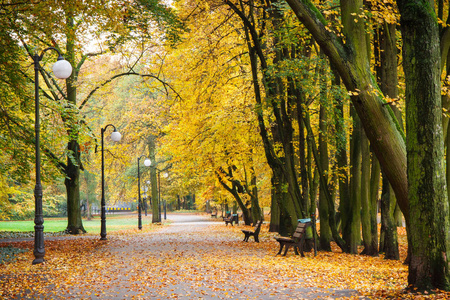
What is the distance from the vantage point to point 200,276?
9.15 meters

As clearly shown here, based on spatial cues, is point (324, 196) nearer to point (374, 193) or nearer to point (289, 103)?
point (374, 193)

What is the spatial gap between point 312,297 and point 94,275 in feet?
16.6

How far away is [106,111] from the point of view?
26.5 metres

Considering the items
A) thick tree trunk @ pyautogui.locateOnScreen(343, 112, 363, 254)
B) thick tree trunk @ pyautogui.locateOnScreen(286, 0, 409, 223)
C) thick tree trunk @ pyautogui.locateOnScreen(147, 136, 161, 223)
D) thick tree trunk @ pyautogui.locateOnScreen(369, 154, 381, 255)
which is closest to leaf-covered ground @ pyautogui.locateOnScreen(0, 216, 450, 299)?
thick tree trunk @ pyautogui.locateOnScreen(343, 112, 363, 254)

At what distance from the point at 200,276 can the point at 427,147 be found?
526cm

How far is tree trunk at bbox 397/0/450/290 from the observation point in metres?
6.16

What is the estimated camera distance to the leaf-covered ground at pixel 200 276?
24.2ft

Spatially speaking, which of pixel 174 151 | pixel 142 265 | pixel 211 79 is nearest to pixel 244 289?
pixel 142 265

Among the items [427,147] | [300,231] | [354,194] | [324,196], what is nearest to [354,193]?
[354,194]

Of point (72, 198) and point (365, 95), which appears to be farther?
point (72, 198)

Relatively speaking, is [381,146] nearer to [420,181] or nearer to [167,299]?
[420,181]

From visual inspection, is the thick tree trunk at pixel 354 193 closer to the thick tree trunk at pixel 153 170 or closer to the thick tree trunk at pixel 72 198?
the thick tree trunk at pixel 72 198

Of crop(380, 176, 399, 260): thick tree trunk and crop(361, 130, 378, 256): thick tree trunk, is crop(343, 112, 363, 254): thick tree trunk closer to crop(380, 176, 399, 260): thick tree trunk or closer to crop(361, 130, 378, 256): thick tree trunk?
crop(361, 130, 378, 256): thick tree trunk

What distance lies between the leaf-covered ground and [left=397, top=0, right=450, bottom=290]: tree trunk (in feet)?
1.39
